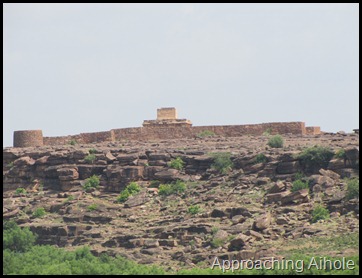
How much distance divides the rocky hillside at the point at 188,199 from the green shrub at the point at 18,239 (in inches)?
22.7

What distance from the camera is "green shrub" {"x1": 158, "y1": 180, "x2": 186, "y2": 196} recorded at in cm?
7144

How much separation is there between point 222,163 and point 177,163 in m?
2.16

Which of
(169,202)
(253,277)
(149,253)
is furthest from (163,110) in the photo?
(253,277)

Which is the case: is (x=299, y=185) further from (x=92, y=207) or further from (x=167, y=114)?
(x=167, y=114)

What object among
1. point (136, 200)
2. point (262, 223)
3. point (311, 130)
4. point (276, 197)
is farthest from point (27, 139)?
point (262, 223)

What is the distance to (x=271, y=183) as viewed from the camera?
6981 centimetres

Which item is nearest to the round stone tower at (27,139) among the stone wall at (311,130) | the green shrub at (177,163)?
the green shrub at (177,163)

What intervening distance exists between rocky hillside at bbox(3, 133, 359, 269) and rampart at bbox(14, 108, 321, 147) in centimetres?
139

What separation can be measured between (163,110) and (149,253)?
693 inches

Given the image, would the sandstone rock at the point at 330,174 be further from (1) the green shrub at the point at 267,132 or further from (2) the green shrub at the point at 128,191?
(1) the green shrub at the point at 267,132

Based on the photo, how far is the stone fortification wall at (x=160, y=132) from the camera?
78.4 metres

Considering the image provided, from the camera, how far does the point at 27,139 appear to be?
8019 centimetres

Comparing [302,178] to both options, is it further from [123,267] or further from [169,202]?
[123,267]

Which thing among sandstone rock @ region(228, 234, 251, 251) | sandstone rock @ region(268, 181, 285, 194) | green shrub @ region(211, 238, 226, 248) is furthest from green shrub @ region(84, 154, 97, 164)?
sandstone rock @ region(228, 234, 251, 251)
